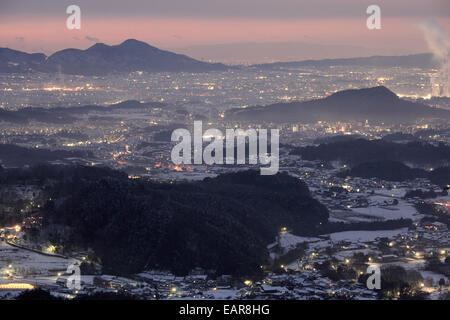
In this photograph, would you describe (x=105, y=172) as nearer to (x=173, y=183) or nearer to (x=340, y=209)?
(x=173, y=183)

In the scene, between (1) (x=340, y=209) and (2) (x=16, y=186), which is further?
(1) (x=340, y=209)

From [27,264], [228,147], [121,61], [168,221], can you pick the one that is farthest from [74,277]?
[121,61]

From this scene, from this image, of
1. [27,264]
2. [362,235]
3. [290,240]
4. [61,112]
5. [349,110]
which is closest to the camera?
[27,264]

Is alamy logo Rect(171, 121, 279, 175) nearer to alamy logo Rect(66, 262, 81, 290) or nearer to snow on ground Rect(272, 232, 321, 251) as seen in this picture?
snow on ground Rect(272, 232, 321, 251)

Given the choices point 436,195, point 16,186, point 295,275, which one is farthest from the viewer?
point 436,195

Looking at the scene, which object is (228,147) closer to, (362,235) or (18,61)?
(362,235)

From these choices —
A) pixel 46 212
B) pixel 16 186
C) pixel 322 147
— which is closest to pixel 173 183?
pixel 16 186

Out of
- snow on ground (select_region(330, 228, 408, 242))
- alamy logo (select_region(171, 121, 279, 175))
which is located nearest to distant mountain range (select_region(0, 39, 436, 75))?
alamy logo (select_region(171, 121, 279, 175))
